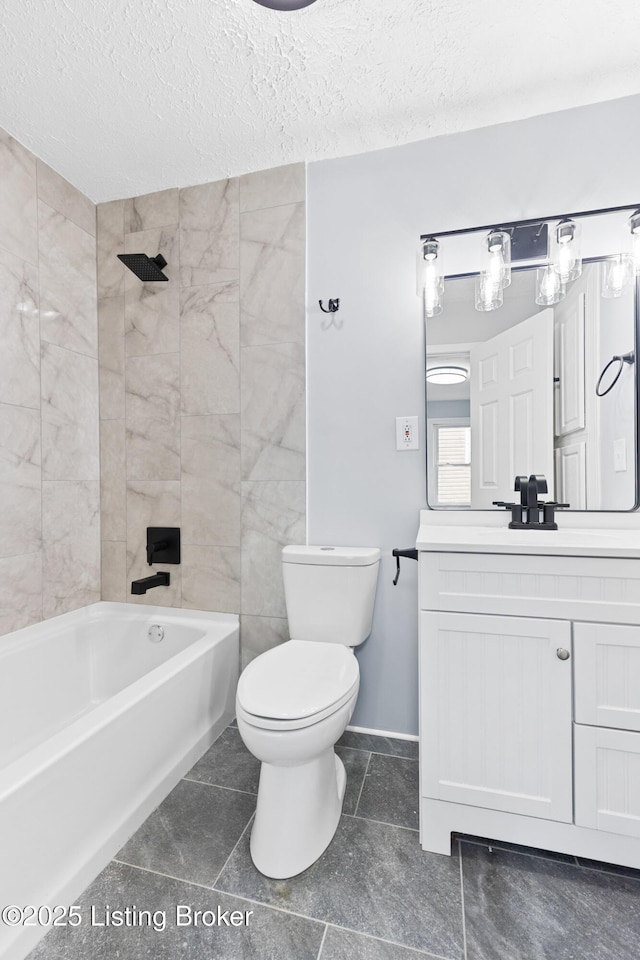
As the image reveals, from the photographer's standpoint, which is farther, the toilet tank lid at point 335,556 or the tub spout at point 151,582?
the tub spout at point 151,582

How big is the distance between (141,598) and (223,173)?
6.26 feet

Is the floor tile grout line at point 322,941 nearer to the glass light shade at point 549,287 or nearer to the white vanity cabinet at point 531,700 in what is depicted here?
the white vanity cabinet at point 531,700

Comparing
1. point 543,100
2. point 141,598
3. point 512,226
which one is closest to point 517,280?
point 512,226

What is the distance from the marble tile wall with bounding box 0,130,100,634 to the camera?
1750mm

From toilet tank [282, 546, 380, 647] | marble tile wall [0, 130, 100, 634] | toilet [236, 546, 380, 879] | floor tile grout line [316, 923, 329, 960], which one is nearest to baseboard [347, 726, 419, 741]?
toilet [236, 546, 380, 879]

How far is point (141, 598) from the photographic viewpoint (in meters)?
2.15

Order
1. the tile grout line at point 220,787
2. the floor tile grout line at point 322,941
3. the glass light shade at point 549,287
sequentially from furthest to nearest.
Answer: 1. the glass light shade at point 549,287
2. the tile grout line at point 220,787
3. the floor tile grout line at point 322,941

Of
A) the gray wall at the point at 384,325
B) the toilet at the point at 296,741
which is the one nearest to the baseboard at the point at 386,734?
the gray wall at the point at 384,325

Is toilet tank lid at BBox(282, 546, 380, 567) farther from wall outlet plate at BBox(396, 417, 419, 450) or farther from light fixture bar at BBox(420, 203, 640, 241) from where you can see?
light fixture bar at BBox(420, 203, 640, 241)

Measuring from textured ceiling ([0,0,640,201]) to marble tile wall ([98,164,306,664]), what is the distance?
250mm

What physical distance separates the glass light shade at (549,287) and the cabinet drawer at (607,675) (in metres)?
1.11

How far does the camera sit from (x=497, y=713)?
1.20 m

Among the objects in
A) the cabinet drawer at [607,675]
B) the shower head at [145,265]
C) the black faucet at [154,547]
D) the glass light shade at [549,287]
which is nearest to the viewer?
the cabinet drawer at [607,675]

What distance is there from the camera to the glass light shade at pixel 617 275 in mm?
1562
